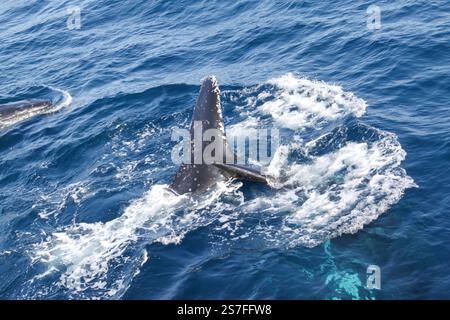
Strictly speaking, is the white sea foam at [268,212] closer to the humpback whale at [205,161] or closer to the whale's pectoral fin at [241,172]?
the humpback whale at [205,161]

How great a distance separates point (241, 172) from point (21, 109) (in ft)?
66.5

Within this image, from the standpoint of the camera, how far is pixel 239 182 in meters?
23.8

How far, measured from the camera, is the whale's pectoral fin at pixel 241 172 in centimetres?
2230

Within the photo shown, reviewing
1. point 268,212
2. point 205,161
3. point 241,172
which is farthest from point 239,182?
point 268,212

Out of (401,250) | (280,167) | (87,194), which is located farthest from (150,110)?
(401,250)

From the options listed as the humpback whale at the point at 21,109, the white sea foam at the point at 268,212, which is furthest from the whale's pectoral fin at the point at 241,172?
the humpback whale at the point at 21,109

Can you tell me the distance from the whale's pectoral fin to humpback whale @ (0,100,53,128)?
18.4m

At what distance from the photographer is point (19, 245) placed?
76.8 ft

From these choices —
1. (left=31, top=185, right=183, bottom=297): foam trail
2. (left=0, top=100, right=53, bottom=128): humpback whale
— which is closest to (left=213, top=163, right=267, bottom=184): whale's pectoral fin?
(left=31, top=185, right=183, bottom=297): foam trail

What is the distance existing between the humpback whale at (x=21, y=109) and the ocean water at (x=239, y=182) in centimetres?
43

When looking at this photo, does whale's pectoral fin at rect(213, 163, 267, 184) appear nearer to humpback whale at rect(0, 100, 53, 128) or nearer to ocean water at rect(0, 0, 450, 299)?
ocean water at rect(0, 0, 450, 299)

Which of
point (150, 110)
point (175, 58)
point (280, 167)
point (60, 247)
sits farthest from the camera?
point (175, 58)

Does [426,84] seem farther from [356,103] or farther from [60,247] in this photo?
[60,247]

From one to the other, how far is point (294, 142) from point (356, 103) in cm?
464
